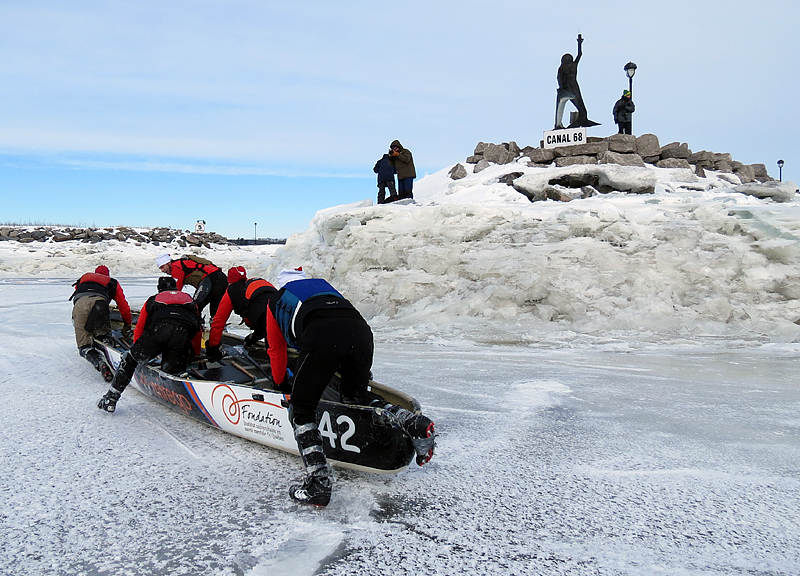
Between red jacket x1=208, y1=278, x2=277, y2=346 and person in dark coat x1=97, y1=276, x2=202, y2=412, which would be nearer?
person in dark coat x1=97, y1=276, x2=202, y2=412

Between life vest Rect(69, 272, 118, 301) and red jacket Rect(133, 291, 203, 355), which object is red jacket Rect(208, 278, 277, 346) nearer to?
red jacket Rect(133, 291, 203, 355)

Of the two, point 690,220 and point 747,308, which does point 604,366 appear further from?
point 690,220

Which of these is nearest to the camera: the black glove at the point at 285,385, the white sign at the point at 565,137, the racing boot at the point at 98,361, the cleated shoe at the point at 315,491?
Answer: the cleated shoe at the point at 315,491

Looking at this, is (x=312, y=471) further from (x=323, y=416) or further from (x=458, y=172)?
(x=458, y=172)

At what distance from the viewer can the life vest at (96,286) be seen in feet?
22.4

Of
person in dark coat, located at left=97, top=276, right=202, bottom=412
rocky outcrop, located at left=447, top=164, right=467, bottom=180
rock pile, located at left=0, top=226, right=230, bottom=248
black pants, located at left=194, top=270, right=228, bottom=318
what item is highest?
rocky outcrop, located at left=447, top=164, right=467, bottom=180

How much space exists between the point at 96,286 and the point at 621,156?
15.4 m

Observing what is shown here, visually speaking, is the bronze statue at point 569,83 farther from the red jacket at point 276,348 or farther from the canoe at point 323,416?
the red jacket at point 276,348

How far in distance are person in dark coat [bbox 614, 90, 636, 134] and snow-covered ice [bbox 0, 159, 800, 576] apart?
30.9ft

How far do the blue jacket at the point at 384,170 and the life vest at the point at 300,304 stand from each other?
40.7ft

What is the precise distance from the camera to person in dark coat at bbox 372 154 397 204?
15.6m

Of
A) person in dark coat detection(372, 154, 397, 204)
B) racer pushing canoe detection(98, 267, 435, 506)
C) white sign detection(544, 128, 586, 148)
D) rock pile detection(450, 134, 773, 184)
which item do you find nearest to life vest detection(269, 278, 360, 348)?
racer pushing canoe detection(98, 267, 435, 506)

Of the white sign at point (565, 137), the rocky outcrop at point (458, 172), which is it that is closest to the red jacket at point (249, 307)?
the rocky outcrop at point (458, 172)

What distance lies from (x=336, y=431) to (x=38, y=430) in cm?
267
